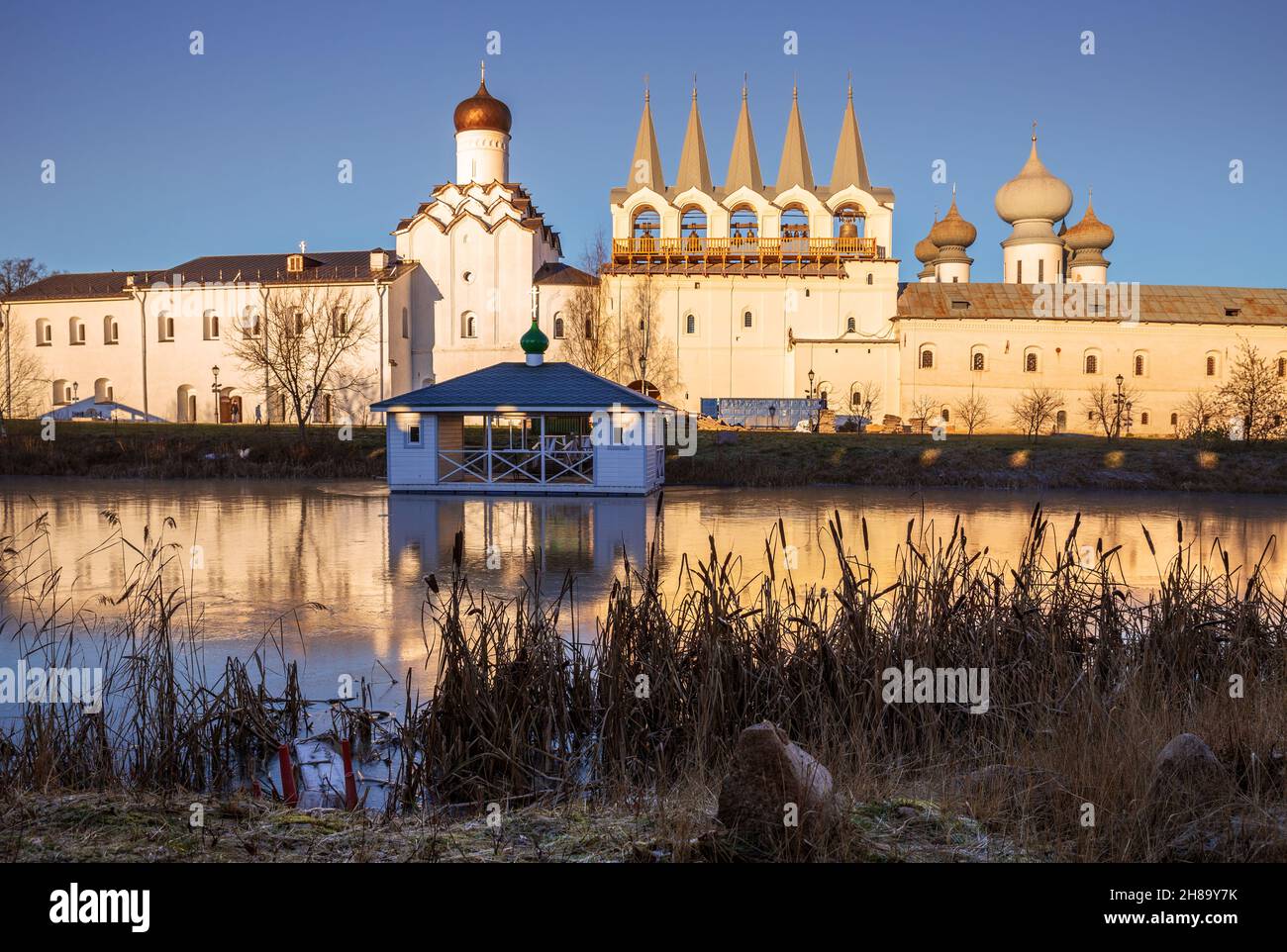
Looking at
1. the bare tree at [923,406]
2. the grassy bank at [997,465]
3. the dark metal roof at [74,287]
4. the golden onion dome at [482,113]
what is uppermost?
the golden onion dome at [482,113]

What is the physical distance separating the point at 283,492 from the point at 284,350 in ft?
78.0

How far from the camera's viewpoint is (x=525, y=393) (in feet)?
83.2

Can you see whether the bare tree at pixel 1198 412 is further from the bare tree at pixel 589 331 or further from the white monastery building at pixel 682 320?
the bare tree at pixel 589 331

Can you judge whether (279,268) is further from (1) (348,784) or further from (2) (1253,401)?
(1) (348,784)

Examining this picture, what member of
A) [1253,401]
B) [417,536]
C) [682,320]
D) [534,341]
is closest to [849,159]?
[682,320]

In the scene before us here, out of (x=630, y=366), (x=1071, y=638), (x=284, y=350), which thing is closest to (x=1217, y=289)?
(x=630, y=366)

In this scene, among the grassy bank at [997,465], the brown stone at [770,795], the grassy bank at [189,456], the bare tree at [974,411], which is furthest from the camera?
the bare tree at [974,411]

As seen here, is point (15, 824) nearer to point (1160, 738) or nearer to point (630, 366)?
point (1160, 738)

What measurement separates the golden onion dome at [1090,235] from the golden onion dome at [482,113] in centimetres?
3486

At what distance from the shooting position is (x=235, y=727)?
6.21 metres

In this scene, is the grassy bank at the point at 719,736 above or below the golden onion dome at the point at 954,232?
below

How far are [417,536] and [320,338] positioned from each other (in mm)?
37445

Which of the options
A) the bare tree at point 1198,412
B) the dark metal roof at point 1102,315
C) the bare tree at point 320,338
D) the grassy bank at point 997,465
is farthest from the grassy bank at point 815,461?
the dark metal roof at point 1102,315

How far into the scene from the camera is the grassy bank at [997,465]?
1196 inches
